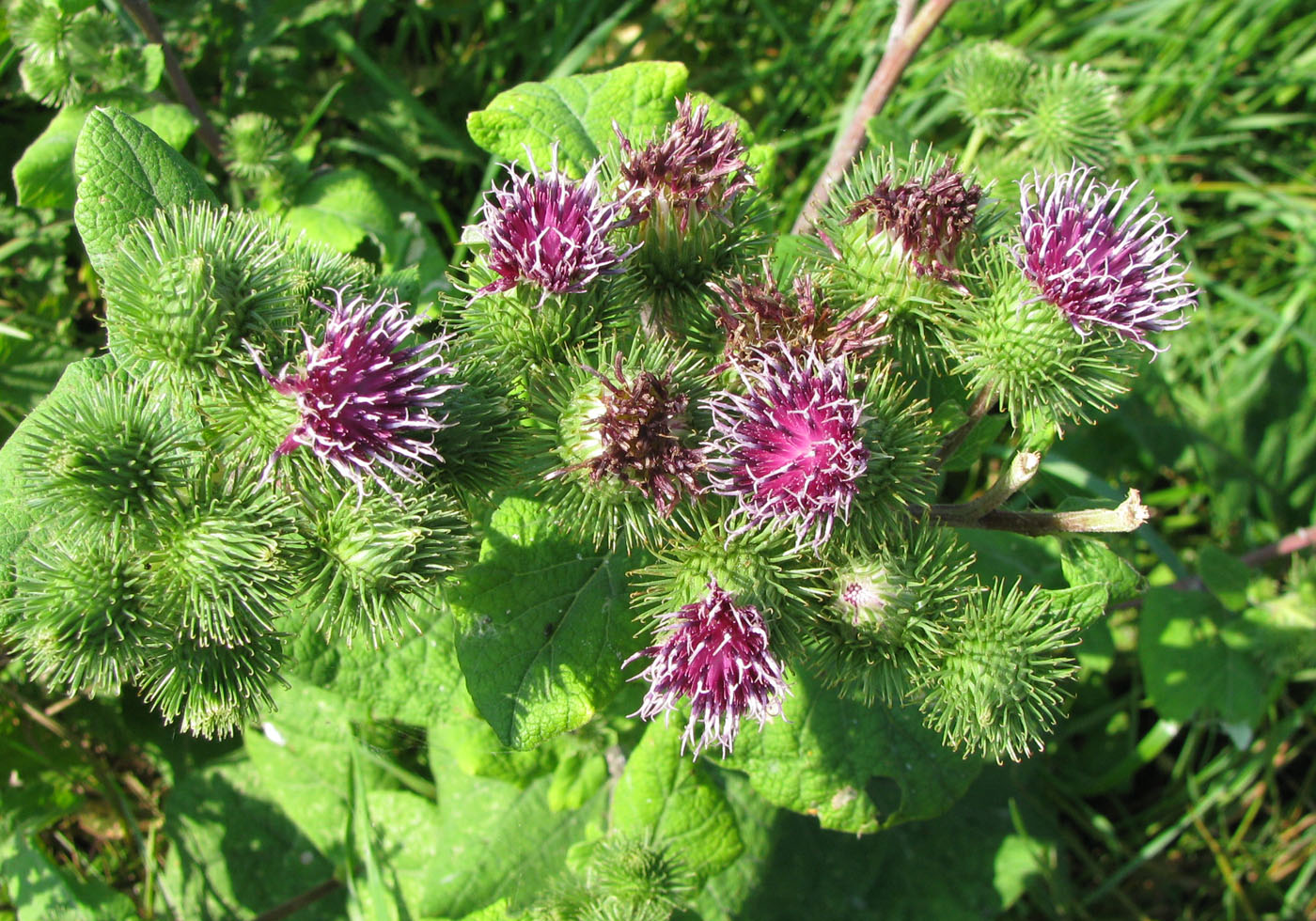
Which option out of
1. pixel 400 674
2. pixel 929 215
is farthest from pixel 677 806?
pixel 929 215

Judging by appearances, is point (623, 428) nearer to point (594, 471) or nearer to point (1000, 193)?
point (594, 471)

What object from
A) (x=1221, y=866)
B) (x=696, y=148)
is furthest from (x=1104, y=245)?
(x=1221, y=866)

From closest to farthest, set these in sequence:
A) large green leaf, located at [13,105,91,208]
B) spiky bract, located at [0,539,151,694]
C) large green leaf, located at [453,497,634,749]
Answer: spiky bract, located at [0,539,151,694], large green leaf, located at [453,497,634,749], large green leaf, located at [13,105,91,208]

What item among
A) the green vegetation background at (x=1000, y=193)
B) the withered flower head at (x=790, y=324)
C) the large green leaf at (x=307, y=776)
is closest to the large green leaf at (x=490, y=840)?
the green vegetation background at (x=1000, y=193)

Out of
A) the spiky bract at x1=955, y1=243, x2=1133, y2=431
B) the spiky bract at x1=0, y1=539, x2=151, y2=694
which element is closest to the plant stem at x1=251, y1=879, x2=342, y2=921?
the spiky bract at x1=0, y1=539, x2=151, y2=694

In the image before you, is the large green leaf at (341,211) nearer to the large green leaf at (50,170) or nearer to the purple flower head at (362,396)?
the large green leaf at (50,170)

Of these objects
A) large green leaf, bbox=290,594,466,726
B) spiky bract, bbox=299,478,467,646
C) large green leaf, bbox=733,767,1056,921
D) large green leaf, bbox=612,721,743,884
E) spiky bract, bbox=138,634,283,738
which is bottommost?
large green leaf, bbox=733,767,1056,921

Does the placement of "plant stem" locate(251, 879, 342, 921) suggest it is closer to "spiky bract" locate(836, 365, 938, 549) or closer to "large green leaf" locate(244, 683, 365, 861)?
"large green leaf" locate(244, 683, 365, 861)
